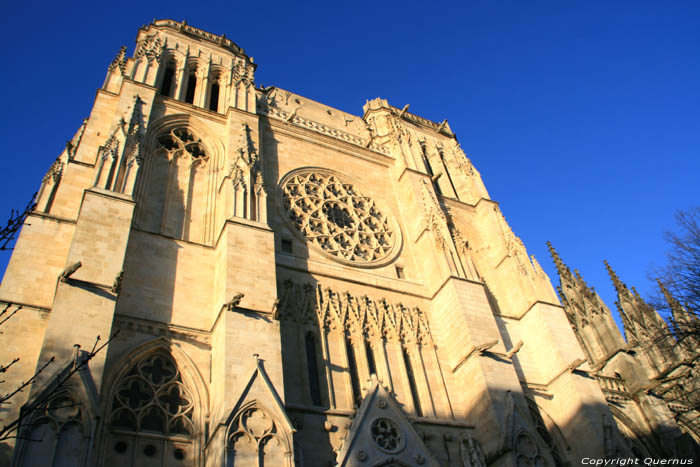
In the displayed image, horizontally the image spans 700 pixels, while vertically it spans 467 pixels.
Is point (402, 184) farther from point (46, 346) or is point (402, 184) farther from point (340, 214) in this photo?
point (46, 346)

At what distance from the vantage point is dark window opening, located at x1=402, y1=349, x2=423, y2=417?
1178cm

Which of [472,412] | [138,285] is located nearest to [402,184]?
[472,412]

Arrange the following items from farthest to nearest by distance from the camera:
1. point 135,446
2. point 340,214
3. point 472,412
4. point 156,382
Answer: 1. point 340,214
2. point 472,412
3. point 156,382
4. point 135,446

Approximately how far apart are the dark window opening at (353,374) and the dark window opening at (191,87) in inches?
372

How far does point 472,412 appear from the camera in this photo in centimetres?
1198

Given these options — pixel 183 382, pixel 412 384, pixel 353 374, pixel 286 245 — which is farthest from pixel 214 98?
pixel 412 384

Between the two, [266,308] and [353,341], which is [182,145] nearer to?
[266,308]

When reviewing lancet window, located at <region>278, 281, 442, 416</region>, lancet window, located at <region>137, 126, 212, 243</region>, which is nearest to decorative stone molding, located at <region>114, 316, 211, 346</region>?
lancet window, located at <region>278, 281, 442, 416</region>

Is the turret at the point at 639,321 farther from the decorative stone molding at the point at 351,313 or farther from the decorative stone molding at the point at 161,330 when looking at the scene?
the decorative stone molding at the point at 161,330

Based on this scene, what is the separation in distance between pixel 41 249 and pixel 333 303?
6.01 m

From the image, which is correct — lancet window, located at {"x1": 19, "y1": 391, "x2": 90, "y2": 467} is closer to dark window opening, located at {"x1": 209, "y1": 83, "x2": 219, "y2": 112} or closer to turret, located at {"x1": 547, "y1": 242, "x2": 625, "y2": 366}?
dark window opening, located at {"x1": 209, "y1": 83, "x2": 219, "y2": 112}

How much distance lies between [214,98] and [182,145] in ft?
13.3

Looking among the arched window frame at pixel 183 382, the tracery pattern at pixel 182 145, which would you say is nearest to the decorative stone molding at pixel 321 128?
the tracery pattern at pixel 182 145

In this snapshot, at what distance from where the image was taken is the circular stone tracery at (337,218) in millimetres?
14586
